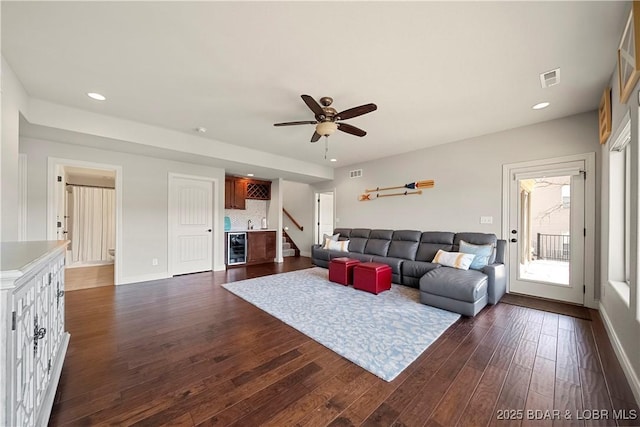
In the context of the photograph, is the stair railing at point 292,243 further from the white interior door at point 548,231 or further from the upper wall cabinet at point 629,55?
the upper wall cabinet at point 629,55

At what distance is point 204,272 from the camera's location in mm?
5438

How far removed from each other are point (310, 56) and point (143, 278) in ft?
15.7

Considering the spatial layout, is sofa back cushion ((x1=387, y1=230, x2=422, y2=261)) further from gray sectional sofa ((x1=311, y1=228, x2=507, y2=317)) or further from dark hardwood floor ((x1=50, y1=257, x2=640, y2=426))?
dark hardwood floor ((x1=50, y1=257, x2=640, y2=426))

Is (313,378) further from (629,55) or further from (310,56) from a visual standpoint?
(629,55)

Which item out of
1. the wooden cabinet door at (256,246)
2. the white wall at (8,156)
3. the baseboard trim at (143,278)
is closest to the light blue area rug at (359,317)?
the baseboard trim at (143,278)

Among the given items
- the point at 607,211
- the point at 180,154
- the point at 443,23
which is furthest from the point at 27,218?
the point at 607,211

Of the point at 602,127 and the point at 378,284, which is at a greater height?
the point at 602,127

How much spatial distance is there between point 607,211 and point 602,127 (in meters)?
1.03

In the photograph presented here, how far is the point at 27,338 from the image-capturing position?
46.7 inches

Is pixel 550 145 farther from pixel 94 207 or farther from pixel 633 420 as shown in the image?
pixel 94 207

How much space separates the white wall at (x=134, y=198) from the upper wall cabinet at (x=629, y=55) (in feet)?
19.5

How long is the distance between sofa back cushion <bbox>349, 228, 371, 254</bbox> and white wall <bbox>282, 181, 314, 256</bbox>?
2040 mm

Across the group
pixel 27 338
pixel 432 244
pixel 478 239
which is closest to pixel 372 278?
pixel 432 244

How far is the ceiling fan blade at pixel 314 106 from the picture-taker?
248 centimetres
